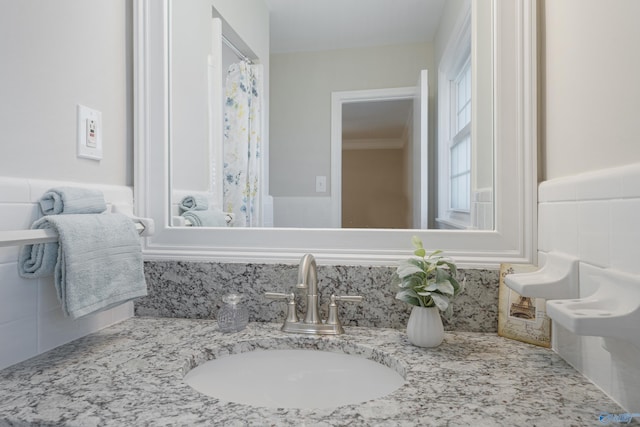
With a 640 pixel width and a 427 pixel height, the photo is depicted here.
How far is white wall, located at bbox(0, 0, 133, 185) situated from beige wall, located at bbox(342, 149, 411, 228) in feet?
2.01

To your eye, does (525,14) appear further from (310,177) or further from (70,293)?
(70,293)

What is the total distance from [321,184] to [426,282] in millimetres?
405

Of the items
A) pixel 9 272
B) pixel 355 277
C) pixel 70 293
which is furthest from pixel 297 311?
pixel 9 272

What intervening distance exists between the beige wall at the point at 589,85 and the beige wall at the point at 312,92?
0.32 metres


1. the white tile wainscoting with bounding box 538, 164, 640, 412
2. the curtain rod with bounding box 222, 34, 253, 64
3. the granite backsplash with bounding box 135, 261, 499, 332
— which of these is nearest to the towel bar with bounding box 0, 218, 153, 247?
the granite backsplash with bounding box 135, 261, 499, 332

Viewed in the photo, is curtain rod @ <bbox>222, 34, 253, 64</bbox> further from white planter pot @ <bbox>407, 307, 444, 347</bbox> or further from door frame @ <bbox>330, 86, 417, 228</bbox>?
white planter pot @ <bbox>407, 307, 444, 347</bbox>

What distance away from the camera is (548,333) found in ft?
2.80

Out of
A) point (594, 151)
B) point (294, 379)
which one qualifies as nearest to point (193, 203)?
point (294, 379)

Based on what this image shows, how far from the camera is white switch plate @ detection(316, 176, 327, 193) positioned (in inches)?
42.8

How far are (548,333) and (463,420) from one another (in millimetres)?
415

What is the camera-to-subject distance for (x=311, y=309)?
37.4 inches

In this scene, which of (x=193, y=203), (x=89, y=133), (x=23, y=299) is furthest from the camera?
(x=193, y=203)

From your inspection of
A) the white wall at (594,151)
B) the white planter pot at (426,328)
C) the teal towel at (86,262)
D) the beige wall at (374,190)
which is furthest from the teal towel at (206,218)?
the white wall at (594,151)

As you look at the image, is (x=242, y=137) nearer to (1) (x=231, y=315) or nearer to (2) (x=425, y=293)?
(1) (x=231, y=315)
